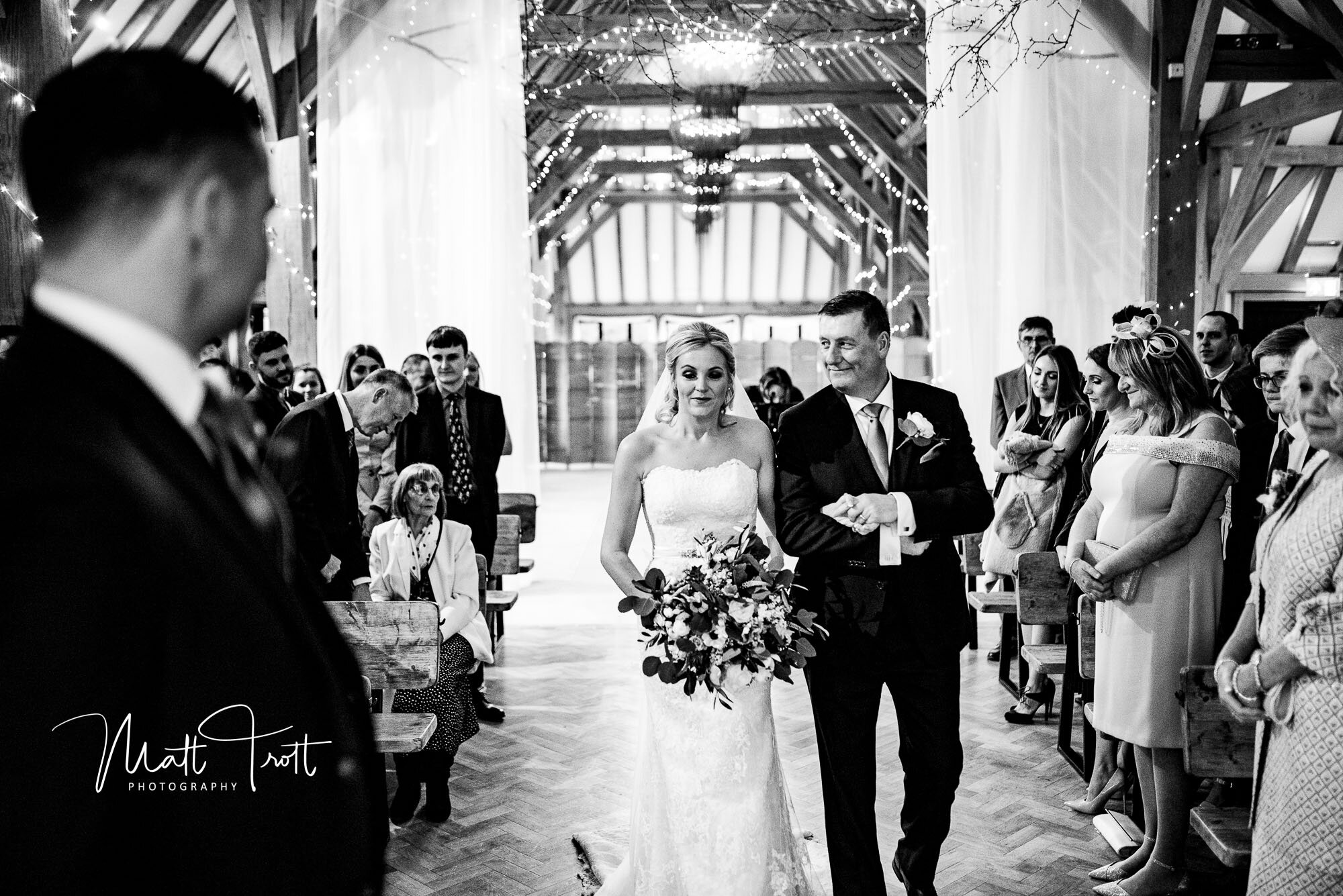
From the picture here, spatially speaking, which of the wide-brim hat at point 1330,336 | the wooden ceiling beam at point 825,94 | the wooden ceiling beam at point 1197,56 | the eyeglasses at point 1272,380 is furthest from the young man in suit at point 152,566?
the wooden ceiling beam at point 825,94

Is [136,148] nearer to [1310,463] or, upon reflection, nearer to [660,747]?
[1310,463]

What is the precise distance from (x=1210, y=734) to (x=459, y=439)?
13.1ft

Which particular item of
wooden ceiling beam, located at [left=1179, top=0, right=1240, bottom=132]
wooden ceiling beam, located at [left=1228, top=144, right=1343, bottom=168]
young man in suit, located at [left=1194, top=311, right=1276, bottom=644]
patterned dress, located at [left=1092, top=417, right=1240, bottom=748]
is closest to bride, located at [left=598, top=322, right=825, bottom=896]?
patterned dress, located at [left=1092, top=417, right=1240, bottom=748]

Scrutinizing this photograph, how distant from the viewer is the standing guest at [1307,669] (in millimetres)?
2285

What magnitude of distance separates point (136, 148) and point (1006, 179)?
6772 mm

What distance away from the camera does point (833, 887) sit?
316 centimetres

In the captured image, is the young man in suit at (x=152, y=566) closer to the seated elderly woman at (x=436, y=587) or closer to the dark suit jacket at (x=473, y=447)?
the seated elderly woman at (x=436, y=587)

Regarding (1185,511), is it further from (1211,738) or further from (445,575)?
(445,575)

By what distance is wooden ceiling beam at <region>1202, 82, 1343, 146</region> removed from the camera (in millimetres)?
9477

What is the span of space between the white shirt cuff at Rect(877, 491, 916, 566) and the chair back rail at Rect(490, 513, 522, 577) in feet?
11.8

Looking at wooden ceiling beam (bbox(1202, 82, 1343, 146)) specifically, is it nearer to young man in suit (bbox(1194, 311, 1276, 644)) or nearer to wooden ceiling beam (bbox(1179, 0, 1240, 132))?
wooden ceiling beam (bbox(1179, 0, 1240, 132))

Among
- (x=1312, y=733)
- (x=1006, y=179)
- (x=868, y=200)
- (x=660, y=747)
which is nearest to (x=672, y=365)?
(x=660, y=747)

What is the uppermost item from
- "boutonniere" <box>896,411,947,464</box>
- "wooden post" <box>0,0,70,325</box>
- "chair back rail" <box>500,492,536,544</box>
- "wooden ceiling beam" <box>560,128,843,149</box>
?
"wooden ceiling beam" <box>560,128,843,149</box>

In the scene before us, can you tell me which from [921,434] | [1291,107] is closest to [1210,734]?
[921,434]
